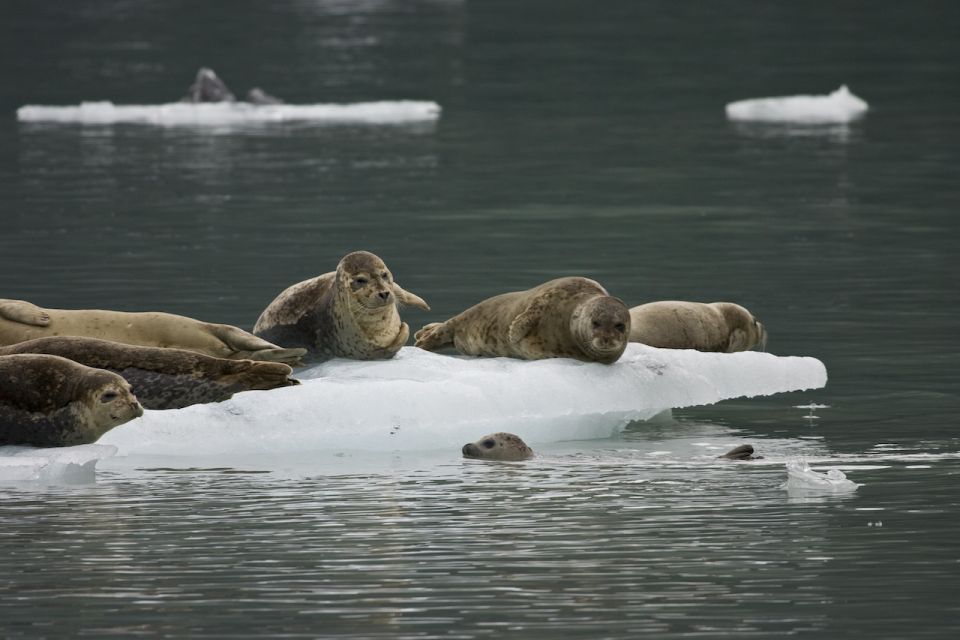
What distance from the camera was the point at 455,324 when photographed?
507 inches

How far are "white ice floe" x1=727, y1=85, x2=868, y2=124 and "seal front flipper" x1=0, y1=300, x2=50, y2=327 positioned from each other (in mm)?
35729

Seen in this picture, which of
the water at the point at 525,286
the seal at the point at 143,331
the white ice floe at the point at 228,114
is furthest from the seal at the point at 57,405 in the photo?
the white ice floe at the point at 228,114

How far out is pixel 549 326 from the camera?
12.1 meters

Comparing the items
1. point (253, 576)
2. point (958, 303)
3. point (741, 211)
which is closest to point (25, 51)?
point (741, 211)

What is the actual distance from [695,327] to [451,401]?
2.40m

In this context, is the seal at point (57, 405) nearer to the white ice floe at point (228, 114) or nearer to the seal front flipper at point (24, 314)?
the seal front flipper at point (24, 314)

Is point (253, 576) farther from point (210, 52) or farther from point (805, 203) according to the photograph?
point (210, 52)

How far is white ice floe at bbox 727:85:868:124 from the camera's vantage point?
46.3 meters

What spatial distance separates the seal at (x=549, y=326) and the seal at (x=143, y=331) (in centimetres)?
140

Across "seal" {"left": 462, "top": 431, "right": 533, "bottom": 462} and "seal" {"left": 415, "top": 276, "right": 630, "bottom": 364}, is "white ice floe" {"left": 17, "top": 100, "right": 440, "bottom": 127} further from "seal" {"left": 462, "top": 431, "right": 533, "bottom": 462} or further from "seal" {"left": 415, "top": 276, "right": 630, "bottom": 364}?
"seal" {"left": 462, "top": 431, "right": 533, "bottom": 462}

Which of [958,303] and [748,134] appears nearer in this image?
[958,303]

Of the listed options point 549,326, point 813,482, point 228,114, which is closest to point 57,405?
point 549,326

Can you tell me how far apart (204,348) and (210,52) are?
55.8m

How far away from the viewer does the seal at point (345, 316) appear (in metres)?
11.8
